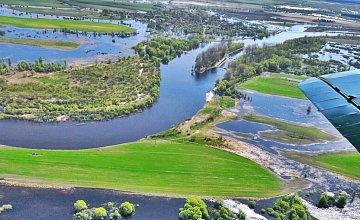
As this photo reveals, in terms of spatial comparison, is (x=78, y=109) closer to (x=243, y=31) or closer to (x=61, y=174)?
(x=61, y=174)

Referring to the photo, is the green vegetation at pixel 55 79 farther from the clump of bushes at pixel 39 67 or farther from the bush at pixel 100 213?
the bush at pixel 100 213

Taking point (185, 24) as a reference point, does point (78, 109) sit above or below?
below

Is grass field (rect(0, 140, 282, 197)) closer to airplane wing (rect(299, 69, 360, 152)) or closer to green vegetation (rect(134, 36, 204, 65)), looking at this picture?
airplane wing (rect(299, 69, 360, 152))

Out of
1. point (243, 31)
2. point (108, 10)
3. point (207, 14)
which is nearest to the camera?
point (243, 31)

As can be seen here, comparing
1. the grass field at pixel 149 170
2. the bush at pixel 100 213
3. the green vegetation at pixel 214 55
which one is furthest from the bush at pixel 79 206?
the green vegetation at pixel 214 55

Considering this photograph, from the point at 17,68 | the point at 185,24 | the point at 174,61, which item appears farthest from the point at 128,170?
the point at 185,24

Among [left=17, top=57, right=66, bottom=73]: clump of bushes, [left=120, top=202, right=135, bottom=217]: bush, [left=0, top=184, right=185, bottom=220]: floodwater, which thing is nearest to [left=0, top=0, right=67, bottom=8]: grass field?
[left=17, top=57, right=66, bottom=73]: clump of bushes

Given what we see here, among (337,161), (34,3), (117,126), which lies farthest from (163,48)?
(34,3)

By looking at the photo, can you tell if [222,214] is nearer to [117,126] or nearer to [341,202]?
[341,202]
